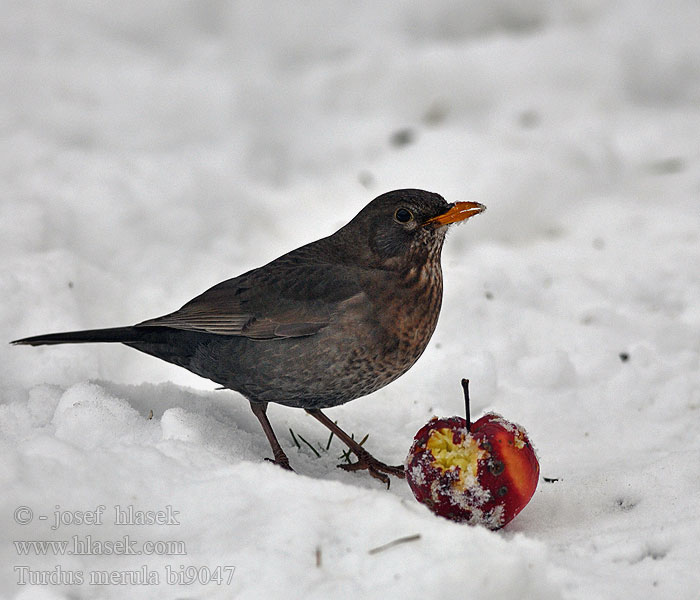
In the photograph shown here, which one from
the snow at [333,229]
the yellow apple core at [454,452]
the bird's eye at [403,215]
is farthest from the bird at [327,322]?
the yellow apple core at [454,452]

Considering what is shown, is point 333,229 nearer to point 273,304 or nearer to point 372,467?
point 273,304

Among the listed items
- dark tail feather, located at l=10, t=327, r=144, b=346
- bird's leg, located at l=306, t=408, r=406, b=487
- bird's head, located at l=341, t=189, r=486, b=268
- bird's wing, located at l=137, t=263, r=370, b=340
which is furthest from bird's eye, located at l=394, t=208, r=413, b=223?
dark tail feather, located at l=10, t=327, r=144, b=346

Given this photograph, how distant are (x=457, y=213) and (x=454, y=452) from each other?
3.54 feet

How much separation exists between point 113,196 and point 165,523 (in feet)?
11.5

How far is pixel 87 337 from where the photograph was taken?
378cm

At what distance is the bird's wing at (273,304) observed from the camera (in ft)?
11.8

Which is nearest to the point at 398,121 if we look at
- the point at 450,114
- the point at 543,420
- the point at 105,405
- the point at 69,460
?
the point at 450,114

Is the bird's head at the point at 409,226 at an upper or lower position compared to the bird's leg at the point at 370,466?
upper

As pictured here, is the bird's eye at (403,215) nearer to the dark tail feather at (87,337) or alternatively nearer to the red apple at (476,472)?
the red apple at (476,472)

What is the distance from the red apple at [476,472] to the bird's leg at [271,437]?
0.62 m

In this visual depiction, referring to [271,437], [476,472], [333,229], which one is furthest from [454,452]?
[333,229]

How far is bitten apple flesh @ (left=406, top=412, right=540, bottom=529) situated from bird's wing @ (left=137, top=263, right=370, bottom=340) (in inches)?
28.3

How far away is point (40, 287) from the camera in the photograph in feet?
15.0

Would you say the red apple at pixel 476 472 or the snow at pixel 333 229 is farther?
the red apple at pixel 476 472
